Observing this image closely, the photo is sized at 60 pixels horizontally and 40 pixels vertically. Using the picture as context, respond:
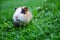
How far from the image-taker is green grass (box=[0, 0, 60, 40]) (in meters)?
6.00

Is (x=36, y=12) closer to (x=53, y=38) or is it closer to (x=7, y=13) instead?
(x=7, y=13)

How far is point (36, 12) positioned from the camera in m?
7.31

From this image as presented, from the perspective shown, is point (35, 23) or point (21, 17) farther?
point (35, 23)

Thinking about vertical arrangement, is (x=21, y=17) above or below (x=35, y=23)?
above

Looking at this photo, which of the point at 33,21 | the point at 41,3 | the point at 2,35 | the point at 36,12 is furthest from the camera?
the point at 41,3

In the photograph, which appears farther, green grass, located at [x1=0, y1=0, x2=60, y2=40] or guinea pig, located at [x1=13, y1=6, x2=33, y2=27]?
guinea pig, located at [x1=13, y1=6, x2=33, y2=27]

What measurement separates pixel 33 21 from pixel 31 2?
1429mm

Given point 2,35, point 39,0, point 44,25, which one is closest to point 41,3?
point 39,0

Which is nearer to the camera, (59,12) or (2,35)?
(2,35)

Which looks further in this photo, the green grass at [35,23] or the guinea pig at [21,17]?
the guinea pig at [21,17]

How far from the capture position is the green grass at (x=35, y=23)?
6.00 m

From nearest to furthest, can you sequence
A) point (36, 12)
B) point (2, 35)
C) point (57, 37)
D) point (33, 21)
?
point (57, 37)
point (2, 35)
point (33, 21)
point (36, 12)

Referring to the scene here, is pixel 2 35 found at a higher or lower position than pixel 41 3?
lower

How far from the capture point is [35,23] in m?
6.66
